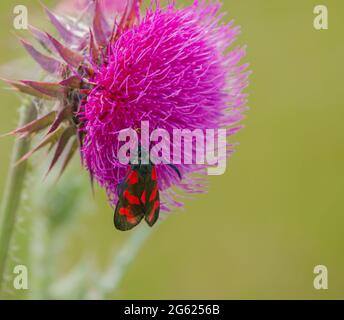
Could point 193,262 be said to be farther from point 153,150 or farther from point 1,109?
point 153,150

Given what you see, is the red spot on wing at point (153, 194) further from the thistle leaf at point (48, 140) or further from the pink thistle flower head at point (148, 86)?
the thistle leaf at point (48, 140)

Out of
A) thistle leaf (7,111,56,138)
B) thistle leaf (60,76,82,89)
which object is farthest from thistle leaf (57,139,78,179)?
thistle leaf (60,76,82,89)

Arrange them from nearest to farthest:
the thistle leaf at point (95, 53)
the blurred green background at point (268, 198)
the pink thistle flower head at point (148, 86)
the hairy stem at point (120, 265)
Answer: the pink thistle flower head at point (148, 86) → the thistle leaf at point (95, 53) → the hairy stem at point (120, 265) → the blurred green background at point (268, 198)

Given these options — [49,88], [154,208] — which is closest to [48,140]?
[49,88]

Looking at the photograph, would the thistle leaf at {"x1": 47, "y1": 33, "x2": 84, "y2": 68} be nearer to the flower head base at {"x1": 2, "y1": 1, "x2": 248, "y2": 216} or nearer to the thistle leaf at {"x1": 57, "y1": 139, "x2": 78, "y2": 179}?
the flower head base at {"x1": 2, "y1": 1, "x2": 248, "y2": 216}

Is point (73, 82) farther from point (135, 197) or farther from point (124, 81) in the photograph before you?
point (135, 197)

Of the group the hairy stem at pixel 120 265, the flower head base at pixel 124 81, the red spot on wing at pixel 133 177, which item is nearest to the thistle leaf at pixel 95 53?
the flower head base at pixel 124 81
